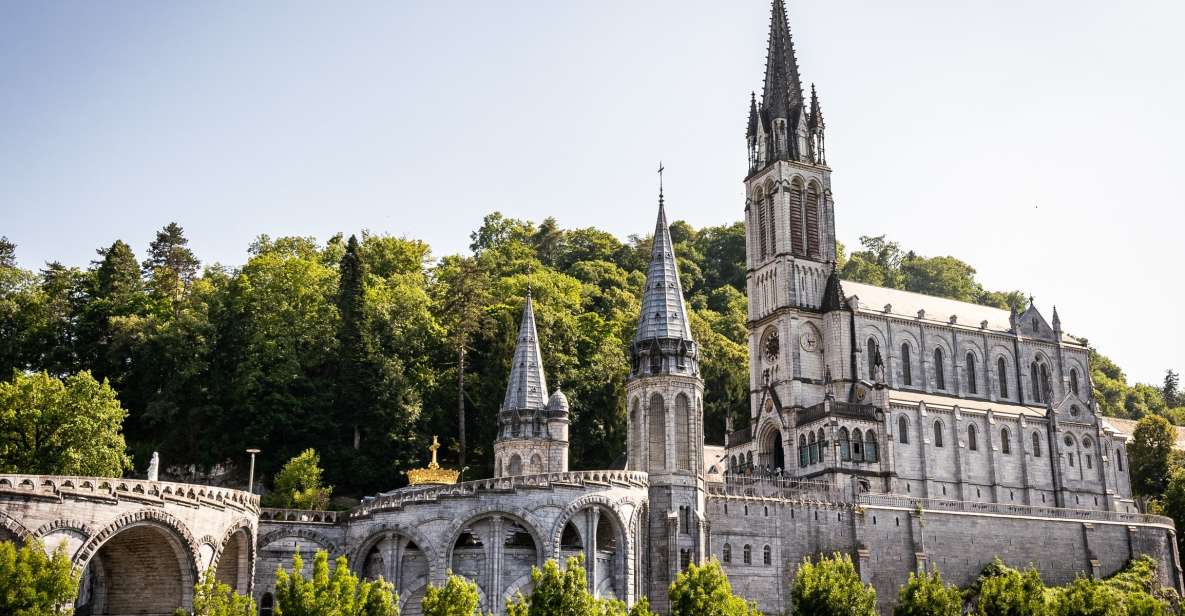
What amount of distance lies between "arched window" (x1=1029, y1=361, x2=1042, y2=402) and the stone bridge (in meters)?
50.1

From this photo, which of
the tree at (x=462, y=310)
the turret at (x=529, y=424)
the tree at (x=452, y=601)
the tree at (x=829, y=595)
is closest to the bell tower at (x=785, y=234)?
the turret at (x=529, y=424)

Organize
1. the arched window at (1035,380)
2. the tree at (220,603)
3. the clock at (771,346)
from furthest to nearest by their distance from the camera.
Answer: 1. the arched window at (1035,380)
2. the clock at (771,346)
3. the tree at (220,603)

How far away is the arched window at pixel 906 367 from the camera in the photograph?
7300 centimetres

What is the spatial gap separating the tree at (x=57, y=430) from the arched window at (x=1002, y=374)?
2018 inches

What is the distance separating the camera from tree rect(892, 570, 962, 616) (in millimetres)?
46250

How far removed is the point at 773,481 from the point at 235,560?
88.4ft

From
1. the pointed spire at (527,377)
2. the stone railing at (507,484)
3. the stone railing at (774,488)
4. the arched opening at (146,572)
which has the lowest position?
the arched opening at (146,572)

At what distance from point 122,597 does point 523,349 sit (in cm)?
2594

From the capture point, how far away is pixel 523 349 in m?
64.5

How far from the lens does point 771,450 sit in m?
71.1

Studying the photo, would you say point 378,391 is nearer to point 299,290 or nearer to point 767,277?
point 299,290

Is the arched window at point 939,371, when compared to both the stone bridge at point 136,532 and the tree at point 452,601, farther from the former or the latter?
the tree at point 452,601

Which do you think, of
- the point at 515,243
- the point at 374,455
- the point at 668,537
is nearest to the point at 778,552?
the point at 668,537

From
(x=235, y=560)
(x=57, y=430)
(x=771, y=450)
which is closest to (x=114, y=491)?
(x=235, y=560)
